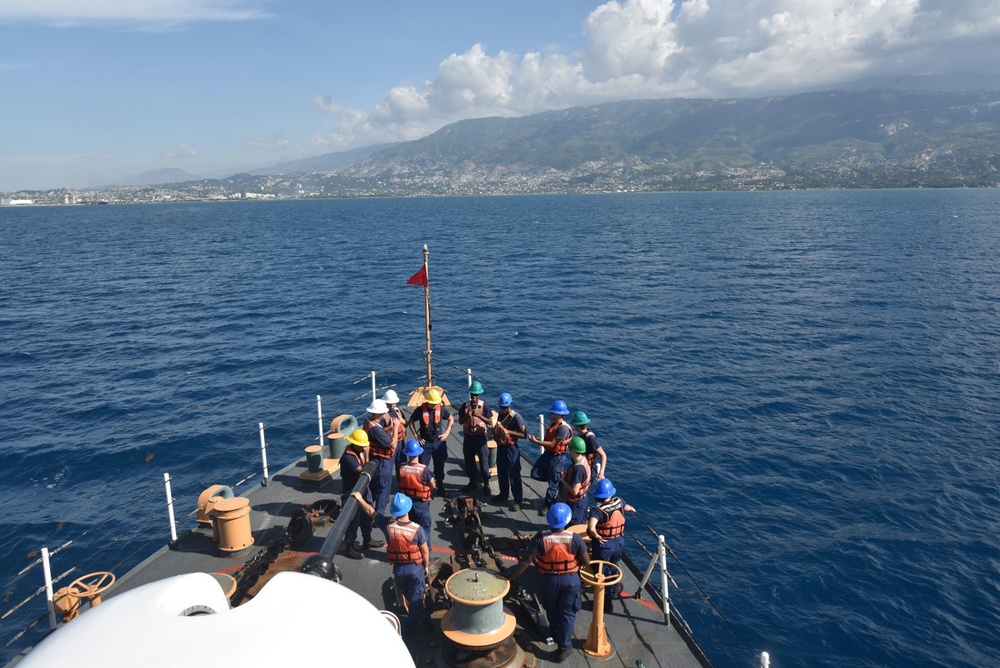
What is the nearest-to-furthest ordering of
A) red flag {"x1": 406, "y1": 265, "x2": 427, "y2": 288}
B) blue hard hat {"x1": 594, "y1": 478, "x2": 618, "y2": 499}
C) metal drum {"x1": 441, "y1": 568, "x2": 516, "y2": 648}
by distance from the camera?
metal drum {"x1": 441, "y1": 568, "x2": 516, "y2": 648} → blue hard hat {"x1": 594, "y1": 478, "x2": 618, "y2": 499} → red flag {"x1": 406, "y1": 265, "x2": 427, "y2": 288}

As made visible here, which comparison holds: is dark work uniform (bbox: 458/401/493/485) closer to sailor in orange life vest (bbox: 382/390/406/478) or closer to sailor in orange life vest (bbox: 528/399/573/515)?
sailor in orange life vest (bbox: 382/390/406/478)

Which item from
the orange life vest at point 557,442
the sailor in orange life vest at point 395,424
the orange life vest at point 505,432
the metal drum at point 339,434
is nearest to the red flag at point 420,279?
the metal drum at point 339,434

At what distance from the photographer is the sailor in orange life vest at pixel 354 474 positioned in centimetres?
1098

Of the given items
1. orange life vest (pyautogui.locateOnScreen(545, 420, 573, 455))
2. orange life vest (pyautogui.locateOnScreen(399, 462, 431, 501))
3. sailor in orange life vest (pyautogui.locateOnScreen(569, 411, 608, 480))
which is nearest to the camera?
orange life vest (pyautogui.locateOnScreen(399, 462, 431, 501))

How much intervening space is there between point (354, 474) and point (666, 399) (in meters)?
22.3

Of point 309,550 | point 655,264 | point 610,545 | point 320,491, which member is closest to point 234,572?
point 309,550

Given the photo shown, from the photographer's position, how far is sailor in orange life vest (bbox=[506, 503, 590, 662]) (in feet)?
27.2

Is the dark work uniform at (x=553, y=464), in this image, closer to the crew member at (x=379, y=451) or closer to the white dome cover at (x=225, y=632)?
the crew member at (x=379, y=451)

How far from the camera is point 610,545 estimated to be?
9688 millimetres

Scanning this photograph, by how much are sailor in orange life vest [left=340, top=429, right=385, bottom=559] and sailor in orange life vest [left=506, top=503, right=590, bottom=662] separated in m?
3.72

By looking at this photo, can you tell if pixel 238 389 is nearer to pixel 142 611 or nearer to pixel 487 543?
pixel 487 543

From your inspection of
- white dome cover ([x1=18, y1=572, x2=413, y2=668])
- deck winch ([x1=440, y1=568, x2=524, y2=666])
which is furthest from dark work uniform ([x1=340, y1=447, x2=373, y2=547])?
white dome cover ([x1=18, y1=572, x2=413, y2=668])

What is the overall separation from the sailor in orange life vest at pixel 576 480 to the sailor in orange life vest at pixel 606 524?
91cm

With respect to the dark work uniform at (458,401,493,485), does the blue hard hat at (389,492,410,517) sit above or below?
above
